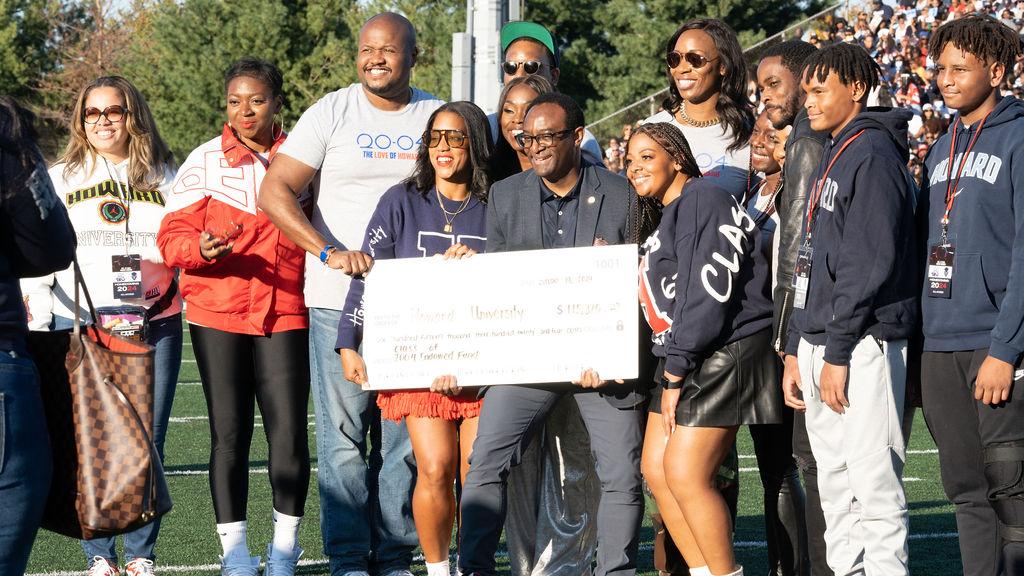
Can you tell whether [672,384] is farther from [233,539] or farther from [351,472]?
[233,539]

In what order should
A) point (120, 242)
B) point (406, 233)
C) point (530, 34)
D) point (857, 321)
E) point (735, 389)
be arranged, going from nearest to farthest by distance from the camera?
point (857, 321), point (735, 389), point (406, 233), point (120, 242), point (530, 34)

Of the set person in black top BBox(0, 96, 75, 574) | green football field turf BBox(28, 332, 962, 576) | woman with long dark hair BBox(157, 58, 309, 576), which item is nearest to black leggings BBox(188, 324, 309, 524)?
woman with long dark hair BBox(157, 58, 309, 576)

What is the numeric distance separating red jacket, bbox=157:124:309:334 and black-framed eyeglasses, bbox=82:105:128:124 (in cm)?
46

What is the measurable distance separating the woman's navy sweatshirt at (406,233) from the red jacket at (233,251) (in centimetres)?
39

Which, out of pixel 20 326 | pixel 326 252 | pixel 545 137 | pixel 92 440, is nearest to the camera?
pixel 20 326

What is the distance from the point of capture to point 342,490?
5668 millimetres

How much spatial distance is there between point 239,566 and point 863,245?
3.11 m

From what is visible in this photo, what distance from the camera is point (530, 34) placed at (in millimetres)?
6777

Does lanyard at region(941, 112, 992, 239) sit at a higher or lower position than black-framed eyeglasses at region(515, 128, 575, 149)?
lower

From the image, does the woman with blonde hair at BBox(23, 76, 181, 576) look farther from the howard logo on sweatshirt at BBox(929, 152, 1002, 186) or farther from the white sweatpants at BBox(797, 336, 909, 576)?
the howard logo on sweatshirt at BBox(929, 152, 1002, 186)

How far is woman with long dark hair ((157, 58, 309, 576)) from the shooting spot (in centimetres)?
561

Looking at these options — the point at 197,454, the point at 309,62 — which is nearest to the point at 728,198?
the point at 197,454

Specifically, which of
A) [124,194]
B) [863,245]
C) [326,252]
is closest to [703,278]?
[863,245]

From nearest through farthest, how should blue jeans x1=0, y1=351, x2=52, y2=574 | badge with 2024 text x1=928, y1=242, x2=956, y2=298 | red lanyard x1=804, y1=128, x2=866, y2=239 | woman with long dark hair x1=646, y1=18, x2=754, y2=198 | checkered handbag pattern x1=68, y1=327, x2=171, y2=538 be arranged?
1. blue jeans x1=0, y1=351, x2=52, y2=574
2. checkered handbag pattern x1=68, y1=327, x2=171, y2=538
3. badge with 2024 text x1=928, y1=242, x2=956, y2=298
4. red lanyard x1=804, y1=128, x2=866, y2=239
5. woman with long dark hair x1=646, y1=18, x2=754, y2=198
